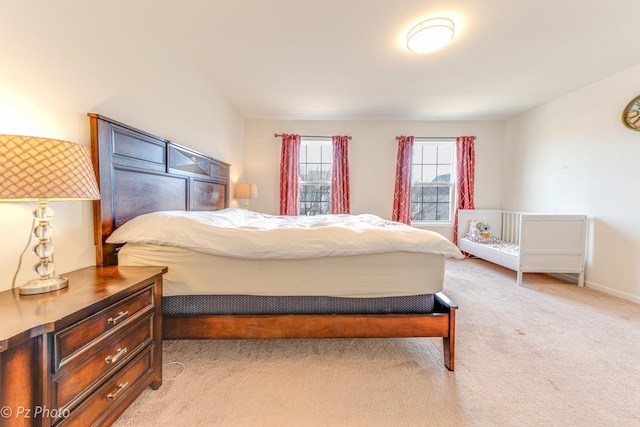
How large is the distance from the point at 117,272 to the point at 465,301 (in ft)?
9.43

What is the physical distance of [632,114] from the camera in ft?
8.42

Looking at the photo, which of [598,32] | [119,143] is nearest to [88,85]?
[119,143]

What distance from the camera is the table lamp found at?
0.84 meters

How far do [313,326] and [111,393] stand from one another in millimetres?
945

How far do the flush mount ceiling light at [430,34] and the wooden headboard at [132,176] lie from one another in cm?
220

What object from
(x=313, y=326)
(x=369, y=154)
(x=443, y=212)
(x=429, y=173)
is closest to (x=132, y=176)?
(x=313, y=326)

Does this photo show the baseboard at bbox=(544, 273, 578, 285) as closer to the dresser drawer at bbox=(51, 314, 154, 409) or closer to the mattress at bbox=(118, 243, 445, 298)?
the mattress at bbox=(118, 243, 445, 298)

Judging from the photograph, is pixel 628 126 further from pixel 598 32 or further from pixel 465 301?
pixel 465 301

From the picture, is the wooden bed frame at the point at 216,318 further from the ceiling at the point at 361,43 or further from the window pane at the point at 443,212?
the window pane at the point at 443,212

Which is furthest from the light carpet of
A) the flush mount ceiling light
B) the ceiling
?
the flush mount ceiling light

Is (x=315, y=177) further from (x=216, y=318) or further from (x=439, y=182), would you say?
(x=216, y=318)

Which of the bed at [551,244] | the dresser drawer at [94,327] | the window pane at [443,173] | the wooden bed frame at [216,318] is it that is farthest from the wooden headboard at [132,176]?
the window pane at [443,173]

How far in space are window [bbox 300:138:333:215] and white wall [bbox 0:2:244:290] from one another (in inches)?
96.1

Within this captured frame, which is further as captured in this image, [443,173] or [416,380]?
[443,173]
